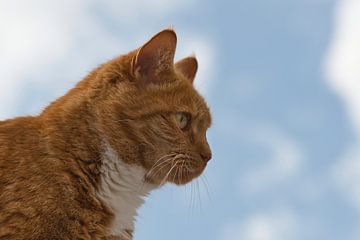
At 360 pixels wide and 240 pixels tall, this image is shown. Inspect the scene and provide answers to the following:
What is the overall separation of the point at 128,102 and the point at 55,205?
0.75 metres

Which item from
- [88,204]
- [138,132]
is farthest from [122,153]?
[88,204]

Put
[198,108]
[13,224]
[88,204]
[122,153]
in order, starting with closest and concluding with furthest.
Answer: [13,224] < [88,204] < [122,153] < [198,108]

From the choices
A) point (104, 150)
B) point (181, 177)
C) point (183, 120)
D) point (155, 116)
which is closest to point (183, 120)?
point (183, 120)

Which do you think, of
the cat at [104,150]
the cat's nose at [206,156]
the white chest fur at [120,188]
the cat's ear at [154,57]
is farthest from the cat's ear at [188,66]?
the white chest fur at [120,188]

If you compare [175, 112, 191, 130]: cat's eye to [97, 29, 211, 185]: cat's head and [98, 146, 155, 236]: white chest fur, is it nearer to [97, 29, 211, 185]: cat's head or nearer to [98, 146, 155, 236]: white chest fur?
[97, 29, 211, 185]: cat's head

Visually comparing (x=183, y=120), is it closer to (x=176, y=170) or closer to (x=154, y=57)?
(x=176, y=170)

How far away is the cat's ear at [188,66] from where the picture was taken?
411cm

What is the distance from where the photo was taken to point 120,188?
3270mm

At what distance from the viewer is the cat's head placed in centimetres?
329

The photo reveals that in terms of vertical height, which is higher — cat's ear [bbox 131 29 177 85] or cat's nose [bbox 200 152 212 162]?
cat's ear [bbox 131 29 177 85]

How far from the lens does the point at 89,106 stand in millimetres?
3311

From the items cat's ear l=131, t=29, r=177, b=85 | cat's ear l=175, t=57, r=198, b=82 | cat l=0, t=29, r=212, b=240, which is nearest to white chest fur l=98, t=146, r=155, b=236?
cat l=0, t=29, r=212, b=240

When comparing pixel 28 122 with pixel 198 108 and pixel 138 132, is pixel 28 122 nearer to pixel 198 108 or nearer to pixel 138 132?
pixel 138 132

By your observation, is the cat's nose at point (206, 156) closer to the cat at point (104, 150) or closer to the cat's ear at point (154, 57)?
the cat at point (104, 150)
